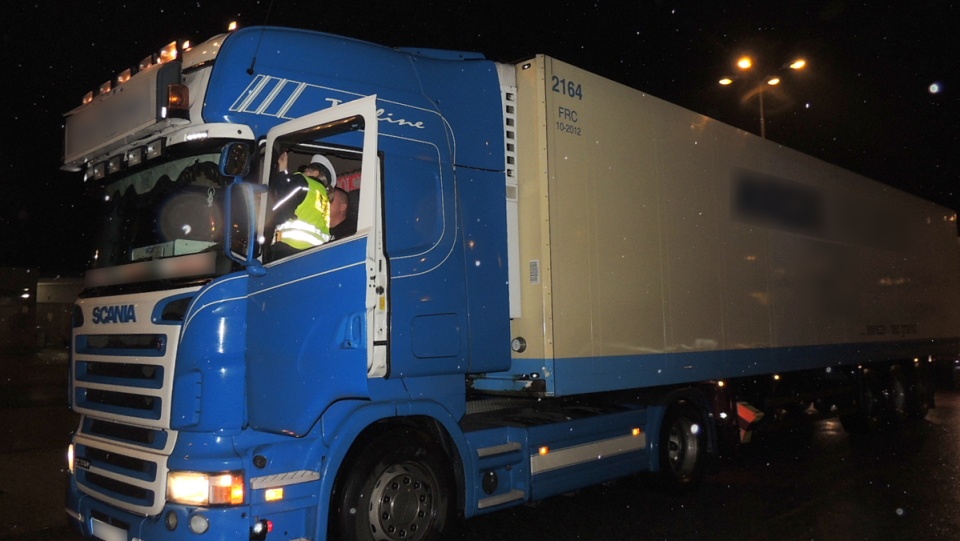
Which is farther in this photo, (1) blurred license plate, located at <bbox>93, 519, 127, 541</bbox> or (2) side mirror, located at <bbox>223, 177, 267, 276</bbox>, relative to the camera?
(1) blurred license plate, located at <bbox>93, 519, 127, 541</bbox>

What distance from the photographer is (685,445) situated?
7.30m

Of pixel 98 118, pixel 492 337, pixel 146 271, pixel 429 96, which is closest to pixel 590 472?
pixel 492 337

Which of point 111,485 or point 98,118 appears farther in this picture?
point 98,118

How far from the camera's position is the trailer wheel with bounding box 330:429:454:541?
429 centimetres

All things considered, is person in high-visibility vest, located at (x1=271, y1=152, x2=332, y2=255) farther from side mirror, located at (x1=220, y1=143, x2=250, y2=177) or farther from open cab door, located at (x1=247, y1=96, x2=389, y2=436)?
side mirror, located at (x1=220, y1=143, x2=250, y2=177)

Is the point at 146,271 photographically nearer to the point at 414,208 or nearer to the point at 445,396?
the point at 414,208

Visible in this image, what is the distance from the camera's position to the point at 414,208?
15.0 feet

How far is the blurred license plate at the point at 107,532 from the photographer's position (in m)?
4.21

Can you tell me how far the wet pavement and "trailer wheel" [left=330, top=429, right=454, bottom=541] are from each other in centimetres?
33

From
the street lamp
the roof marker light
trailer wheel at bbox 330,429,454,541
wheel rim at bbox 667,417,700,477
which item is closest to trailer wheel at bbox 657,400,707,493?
wheel rim at bbox 667,417,700,477

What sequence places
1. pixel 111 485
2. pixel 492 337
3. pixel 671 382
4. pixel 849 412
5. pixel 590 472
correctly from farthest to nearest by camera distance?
pixel 849 412
pixel 671 382
pixel 590 472
pixel 492 337
pixel 111 485

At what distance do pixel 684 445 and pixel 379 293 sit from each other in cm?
452

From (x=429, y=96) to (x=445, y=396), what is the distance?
2.01 metres

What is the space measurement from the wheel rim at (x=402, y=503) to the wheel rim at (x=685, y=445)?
11.0 ft
